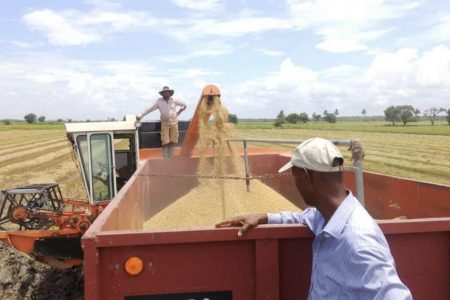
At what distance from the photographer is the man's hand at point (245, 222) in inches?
90.0

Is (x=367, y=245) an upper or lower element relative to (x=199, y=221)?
upper

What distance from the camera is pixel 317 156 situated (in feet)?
6.27

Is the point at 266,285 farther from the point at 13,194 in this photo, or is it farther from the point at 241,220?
the point at 13,194

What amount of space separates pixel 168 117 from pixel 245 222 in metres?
5.41

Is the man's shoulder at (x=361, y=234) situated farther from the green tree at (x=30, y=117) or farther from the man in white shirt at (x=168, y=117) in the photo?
the green tree at (x=30, y=117)

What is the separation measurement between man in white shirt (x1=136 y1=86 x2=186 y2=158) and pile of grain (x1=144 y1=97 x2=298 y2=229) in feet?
2.55

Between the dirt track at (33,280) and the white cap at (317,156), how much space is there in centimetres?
461

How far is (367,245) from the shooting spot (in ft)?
5.63

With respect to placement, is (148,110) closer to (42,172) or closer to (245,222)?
(245,222)

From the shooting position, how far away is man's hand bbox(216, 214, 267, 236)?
2285 mm

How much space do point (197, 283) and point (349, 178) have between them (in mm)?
3380

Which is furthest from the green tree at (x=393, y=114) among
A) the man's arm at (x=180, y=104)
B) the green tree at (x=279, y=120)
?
the man's arm at (x=180, y=104)

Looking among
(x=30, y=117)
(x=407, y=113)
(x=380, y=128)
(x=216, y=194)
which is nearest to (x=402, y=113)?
(x=407, y=113)

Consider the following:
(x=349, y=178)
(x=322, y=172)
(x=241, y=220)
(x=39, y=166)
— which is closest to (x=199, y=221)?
(x=349, y=178)
